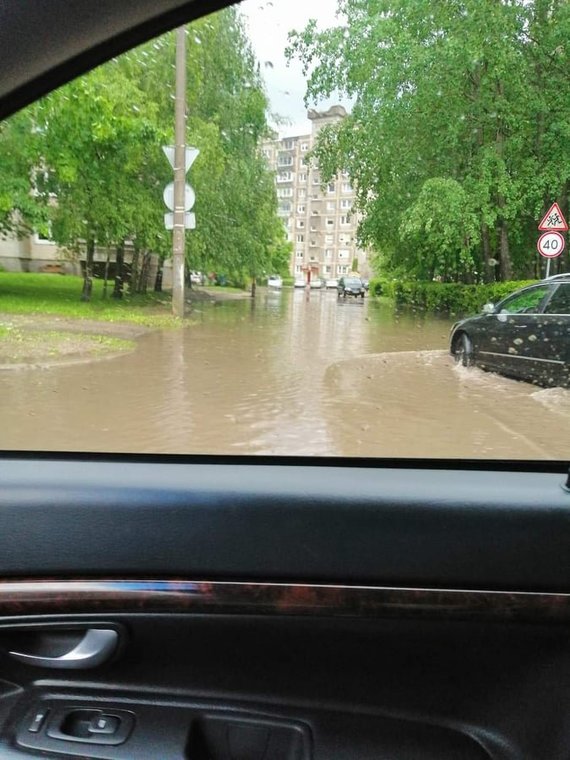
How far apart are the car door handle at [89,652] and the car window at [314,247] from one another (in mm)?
525

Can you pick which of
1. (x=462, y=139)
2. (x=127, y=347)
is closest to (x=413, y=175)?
(x=462, y=139)

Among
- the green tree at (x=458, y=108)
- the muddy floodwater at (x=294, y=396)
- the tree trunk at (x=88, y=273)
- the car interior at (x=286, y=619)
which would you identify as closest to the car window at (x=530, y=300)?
the green tree at (x=458, y=108)

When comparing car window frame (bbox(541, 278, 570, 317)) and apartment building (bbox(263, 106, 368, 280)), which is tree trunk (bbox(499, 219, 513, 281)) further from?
apartment building (bbox(263, 106, 368, 280))

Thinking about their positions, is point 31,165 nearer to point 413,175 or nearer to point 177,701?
point 413,175

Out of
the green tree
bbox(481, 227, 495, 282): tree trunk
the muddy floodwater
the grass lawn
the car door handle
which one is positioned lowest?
the car door handle

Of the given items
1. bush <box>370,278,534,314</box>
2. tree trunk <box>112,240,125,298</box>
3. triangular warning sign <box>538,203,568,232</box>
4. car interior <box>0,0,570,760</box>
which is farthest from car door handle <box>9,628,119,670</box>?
triangular warning sign <box>538,203,568,232</box>

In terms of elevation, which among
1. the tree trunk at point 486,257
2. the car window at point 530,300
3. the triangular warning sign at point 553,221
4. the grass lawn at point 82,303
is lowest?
the grass lawn at point 82,303

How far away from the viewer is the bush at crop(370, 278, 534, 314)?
2209 mm

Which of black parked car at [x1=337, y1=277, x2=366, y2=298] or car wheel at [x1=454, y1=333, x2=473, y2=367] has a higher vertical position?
black parked car at [x1=337, y1=277, x2=366, y2=298]

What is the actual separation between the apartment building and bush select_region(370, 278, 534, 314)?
4.3 inches

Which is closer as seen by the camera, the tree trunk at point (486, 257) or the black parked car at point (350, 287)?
the tree trunk at point (486, 257)

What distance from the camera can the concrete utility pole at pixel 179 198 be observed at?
2.24 meters

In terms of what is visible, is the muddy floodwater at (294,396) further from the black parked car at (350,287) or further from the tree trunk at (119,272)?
the tree trunk at (119,272)

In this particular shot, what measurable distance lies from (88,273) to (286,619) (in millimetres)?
1376
